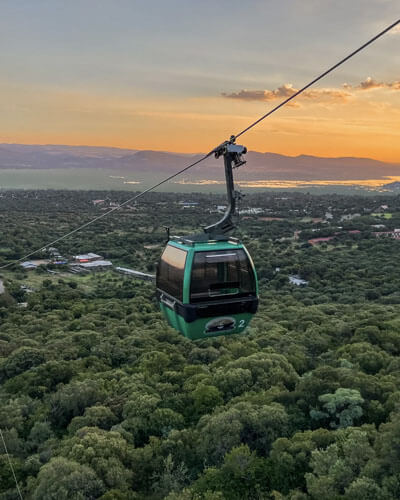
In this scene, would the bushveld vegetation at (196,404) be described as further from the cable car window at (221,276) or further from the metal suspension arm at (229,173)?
the metal suspension arm at (229,173)

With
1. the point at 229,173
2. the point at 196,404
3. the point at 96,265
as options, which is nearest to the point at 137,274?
the point at 96,265

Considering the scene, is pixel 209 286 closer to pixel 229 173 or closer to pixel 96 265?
pixel 229 173

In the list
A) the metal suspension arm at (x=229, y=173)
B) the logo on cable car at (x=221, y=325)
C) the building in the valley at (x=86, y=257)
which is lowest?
the building in the valley at (x=86, y=257)

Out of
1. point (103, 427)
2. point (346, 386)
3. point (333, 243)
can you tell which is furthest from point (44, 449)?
point (333, 243)

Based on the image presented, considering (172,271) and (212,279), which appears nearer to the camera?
(212,279)

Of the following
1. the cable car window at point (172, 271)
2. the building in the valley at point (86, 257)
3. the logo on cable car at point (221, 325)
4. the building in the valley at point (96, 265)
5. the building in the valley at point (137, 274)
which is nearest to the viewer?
the cable car window at point (172, 271)

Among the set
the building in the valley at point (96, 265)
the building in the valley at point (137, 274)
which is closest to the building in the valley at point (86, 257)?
the building in the valley at point (96, 265)

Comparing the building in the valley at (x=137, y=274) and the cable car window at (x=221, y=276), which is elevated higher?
the cable car window at (x=221, y=276)

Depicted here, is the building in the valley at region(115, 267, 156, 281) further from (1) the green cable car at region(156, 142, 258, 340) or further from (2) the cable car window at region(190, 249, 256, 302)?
(2) the cable car window at region(190, 249, 256, 302)

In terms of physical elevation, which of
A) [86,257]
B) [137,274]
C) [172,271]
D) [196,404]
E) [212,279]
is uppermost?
[172,271]
